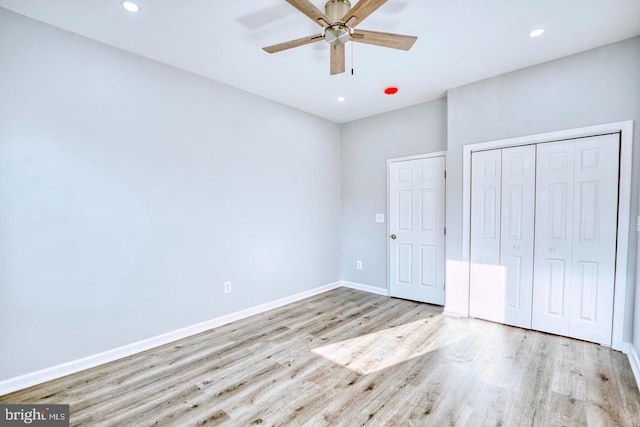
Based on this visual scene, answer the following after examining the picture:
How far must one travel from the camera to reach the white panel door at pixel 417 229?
3.82 meters

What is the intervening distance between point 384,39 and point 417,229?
8.67ft

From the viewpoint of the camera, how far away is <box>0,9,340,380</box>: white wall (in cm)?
210

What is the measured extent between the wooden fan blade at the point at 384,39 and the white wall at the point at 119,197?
6.23 ft

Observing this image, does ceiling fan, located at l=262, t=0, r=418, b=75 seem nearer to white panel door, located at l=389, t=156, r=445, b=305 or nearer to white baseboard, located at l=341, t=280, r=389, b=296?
white panel door, located at l=389, t=156, r=445, b=305

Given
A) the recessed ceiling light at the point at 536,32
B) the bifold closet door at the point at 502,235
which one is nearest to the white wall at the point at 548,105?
the bifold closet door at the point at 502,235

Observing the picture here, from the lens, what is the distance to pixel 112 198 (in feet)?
8.19

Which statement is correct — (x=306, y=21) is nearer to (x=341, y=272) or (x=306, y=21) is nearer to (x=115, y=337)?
(x=115, y=337)

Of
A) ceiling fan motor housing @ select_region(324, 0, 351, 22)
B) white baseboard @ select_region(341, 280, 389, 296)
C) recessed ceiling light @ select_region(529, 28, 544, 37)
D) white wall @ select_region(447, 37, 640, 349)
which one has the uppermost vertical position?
recessed ceiling light @ select_region(529, 28, 544, 37)

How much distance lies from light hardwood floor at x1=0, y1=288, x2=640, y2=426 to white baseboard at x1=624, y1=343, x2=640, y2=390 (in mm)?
49

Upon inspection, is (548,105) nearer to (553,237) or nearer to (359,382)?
(553,237)

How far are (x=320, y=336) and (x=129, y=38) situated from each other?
3213 mm

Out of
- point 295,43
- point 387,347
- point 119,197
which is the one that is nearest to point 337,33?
point 295,43

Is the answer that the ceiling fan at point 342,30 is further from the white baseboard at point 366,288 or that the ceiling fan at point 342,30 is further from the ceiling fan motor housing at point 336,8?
the white baseboard at point 366,288

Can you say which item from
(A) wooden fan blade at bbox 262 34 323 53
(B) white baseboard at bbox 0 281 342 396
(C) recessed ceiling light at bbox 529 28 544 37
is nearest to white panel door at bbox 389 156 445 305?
(C) recessed ceiling light at bbox 529 28 544 37
